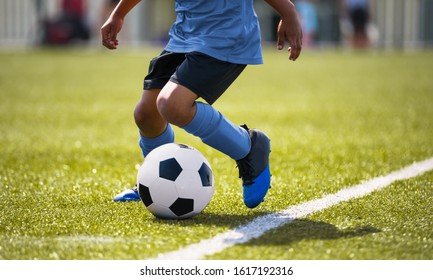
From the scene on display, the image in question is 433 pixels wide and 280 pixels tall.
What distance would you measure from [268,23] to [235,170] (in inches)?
939

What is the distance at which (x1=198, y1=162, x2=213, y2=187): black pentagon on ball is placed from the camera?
3.74 m

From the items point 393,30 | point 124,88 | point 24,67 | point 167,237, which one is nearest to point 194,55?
point 167,237

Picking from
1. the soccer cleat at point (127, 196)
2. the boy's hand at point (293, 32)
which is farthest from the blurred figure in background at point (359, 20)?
the boy's hand at point (293, 32)

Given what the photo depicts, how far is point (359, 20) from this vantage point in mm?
24797

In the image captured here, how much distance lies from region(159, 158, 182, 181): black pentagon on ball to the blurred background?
70.9 feet

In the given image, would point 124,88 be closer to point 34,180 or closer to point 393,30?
point 34,180

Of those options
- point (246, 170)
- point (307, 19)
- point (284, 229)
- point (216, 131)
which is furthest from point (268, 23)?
point (284, 229)

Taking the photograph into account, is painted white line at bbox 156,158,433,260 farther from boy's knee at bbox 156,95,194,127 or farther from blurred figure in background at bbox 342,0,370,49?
blurred figure in background at bbox 342,0,370,49

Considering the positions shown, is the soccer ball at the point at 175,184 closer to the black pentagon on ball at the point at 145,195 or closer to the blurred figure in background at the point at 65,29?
the black pentagon on ball at the point at 145,195

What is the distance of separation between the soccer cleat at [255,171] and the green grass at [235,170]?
9 cm

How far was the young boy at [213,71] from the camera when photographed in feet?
12.1

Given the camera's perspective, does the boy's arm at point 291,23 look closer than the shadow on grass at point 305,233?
No

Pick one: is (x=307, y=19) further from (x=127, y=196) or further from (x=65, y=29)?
(x=127, y=196)
